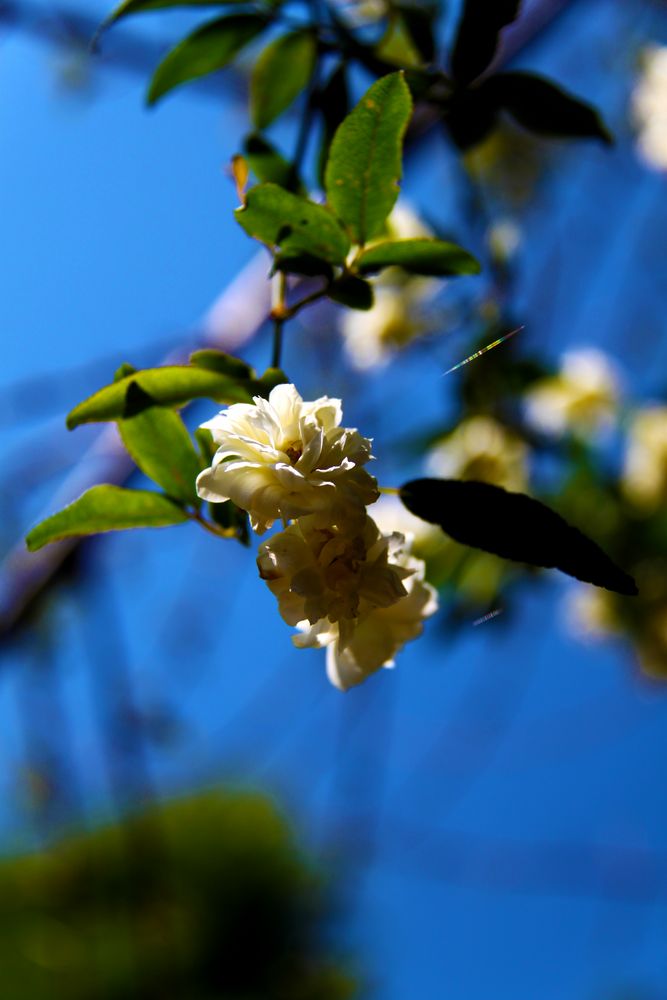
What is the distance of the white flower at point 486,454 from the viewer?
97 centimetres

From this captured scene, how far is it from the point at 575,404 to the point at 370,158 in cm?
84

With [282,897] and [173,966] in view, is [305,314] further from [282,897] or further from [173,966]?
[282,897]

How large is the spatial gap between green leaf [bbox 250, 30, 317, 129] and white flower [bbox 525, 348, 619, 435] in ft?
1.99

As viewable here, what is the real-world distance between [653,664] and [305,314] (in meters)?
0.87

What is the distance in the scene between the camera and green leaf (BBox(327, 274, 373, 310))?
0.43 metres

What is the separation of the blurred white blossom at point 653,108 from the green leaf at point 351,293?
0.98 m

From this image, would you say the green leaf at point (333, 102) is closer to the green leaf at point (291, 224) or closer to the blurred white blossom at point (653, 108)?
the green leaf at point (291, 224)

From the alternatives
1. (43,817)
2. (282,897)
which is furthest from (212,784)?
(43,817)

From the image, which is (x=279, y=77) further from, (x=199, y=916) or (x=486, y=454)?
(x=199, y=916)

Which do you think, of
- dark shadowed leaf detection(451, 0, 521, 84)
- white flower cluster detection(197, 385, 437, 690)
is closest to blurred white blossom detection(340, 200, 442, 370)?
dark shadowed leaf detection(451, 0, 521, 84)

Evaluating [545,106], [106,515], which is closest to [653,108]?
[545,106]

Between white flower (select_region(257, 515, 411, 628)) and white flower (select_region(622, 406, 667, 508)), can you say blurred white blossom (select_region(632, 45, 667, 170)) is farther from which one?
white flower (select_region(257, 515, 411, 628))

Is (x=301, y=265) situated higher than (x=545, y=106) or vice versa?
(x=545, y=106)

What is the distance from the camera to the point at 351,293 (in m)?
0.43
